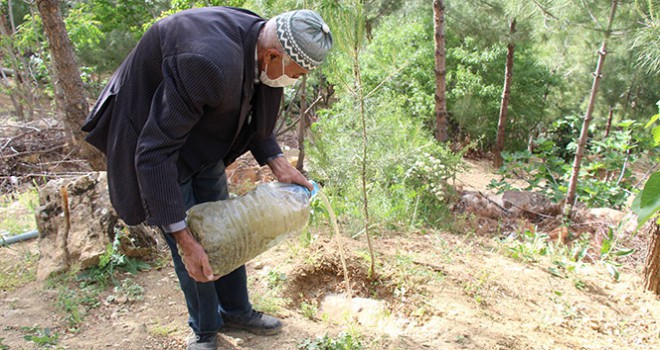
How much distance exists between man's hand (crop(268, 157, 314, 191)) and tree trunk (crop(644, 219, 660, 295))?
88.3 inches

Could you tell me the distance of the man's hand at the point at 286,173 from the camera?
2051mm

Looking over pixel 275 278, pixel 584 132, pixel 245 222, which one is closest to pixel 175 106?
pixel 245 222

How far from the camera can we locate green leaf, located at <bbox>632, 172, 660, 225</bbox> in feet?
3.41

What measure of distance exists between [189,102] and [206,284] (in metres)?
0.82

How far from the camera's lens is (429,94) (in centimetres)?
863

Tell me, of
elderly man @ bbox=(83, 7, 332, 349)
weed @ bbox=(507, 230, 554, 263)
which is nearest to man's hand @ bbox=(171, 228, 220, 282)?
elderly man @ bbox=(83, 7, 332, 349)

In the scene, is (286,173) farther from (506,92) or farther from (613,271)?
(506,92)

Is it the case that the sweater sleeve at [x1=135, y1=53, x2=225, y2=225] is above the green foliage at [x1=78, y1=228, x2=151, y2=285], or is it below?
above

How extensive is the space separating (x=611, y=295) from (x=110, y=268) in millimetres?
3032

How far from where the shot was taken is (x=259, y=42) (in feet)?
5.39

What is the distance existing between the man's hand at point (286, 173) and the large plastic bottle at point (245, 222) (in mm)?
103

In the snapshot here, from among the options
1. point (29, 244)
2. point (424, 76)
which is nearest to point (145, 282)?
point (29, 244)

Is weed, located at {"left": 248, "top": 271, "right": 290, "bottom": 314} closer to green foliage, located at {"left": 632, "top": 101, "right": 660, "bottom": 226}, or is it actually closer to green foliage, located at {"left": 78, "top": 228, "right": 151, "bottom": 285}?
green foliage, located at {"left": 78, "top": 228, "right": 151, "bottom": 285}

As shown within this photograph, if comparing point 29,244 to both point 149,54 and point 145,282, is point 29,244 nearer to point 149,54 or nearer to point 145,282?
point 145,282
